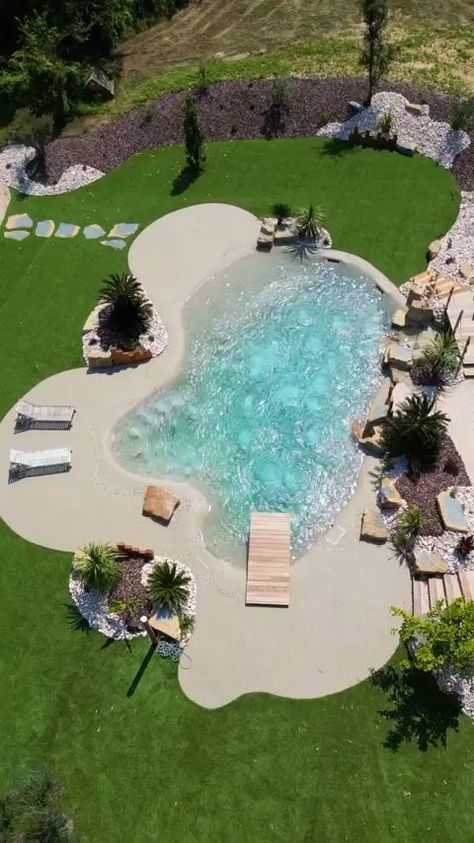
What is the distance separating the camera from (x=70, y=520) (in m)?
21.6

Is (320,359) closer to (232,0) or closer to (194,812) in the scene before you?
(194,812)

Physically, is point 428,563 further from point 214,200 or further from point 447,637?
point 214,200

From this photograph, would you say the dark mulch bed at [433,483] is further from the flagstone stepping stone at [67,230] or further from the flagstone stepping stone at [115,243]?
the flagstone stepping stone at [67,230]

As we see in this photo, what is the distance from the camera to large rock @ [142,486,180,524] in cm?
2130

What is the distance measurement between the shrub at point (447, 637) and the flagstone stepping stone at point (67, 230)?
23116 mm

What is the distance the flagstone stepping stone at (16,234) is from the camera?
100 feet

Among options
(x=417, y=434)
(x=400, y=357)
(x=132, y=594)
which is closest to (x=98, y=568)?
(x=132, y=594)

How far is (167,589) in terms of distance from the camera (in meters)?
18.9

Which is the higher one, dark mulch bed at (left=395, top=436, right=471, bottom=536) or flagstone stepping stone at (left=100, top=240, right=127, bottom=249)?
flagstone stepping stone at (left=100, top=240, right=127, bottom=249)

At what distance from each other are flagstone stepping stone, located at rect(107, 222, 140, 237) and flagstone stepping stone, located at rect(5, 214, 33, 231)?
4.28 m

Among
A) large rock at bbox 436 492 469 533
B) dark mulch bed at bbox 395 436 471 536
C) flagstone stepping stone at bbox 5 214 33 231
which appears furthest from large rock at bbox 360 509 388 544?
flagstone stepping stone at bbox 5 214 33 231

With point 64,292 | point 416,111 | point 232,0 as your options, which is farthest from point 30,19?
point 416,111

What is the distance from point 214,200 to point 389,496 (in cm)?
1817

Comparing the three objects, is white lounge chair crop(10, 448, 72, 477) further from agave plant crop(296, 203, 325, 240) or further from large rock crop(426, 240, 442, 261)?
large rock crop(426, 240, 442, 261)
